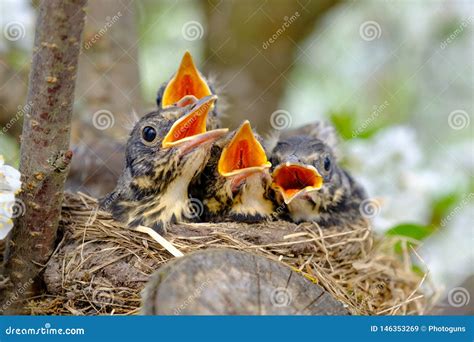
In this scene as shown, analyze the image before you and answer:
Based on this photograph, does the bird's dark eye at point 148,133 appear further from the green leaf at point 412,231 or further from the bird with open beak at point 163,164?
the green leaf at point 412,231

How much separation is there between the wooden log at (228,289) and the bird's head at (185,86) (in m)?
1.52

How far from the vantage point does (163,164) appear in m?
3.07

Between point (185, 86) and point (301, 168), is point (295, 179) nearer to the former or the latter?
point (301, 168)

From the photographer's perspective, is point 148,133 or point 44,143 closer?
point 44,143

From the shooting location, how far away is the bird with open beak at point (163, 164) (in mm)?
3043

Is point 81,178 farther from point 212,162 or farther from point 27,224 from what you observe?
point 27,224

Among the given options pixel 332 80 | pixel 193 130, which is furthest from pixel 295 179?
pixel 332 80

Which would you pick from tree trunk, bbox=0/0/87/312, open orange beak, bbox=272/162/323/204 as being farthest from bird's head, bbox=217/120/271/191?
tree trunk, bbox=0/0/87/312

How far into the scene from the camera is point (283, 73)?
521cm

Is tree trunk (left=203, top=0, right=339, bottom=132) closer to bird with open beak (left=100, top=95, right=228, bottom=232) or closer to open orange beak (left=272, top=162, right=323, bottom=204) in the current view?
open orange beak (left=272, top=162, right=323, bottom=204)

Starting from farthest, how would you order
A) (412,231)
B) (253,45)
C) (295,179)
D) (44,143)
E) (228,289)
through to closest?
(253,45) < (412,231) < (295,179) < (44,143) < (228,289)

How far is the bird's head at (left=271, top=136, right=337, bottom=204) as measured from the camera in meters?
3.24

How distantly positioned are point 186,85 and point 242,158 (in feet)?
1.94

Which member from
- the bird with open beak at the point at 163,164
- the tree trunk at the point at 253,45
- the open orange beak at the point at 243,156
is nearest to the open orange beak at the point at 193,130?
the bird with open beak at the point at 163,164
